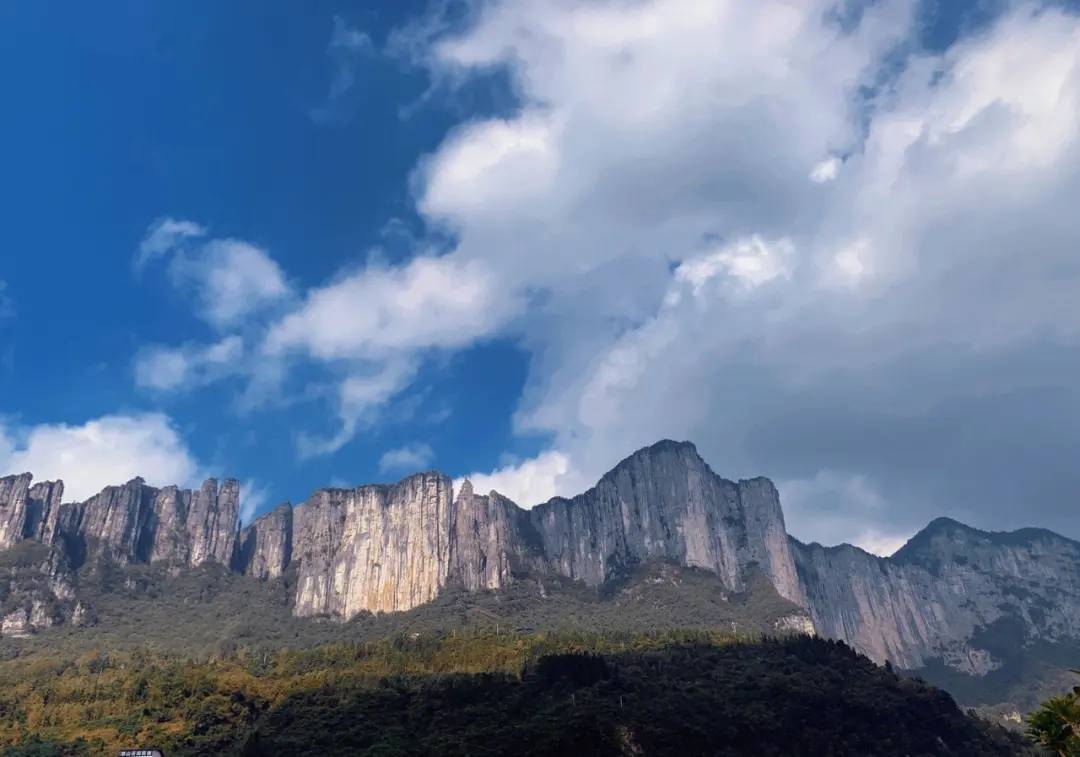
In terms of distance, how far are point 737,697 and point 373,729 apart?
256 ft

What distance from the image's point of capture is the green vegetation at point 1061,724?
73.7 m

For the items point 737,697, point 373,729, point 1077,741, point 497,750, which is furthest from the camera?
point 737,697

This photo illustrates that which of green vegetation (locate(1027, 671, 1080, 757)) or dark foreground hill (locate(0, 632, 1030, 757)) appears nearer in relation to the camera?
green vegetation (locate(1027, 671, 1080, 757))

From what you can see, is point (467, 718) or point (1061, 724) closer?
point (1061, 724)

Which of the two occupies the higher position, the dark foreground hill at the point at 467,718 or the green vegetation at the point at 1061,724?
the dark foreground hill at the point at 467,718

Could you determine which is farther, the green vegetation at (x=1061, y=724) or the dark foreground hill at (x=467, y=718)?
the dark foreground hill at (x=467, y=718)

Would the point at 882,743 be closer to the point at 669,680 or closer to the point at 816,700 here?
the point at 816,700

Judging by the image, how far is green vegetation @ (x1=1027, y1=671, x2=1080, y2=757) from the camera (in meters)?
73.7

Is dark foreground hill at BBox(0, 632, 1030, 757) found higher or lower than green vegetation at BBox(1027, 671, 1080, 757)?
higher

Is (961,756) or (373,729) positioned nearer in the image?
(373,729)

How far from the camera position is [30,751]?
15512 centimetres

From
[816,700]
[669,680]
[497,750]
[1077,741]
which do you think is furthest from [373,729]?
[1077,741]

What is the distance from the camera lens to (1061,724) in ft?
245

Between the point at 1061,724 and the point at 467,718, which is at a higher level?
the point at 467,718
